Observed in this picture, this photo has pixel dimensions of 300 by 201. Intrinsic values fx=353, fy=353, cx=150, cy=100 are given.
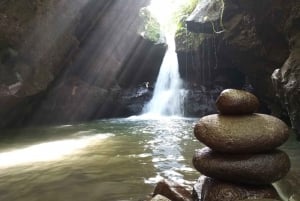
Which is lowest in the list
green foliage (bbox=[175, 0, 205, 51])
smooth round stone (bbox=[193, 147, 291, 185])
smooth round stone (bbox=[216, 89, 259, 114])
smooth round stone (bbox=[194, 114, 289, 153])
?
smooth round stone (bbox=[193, 147, 291, 185])

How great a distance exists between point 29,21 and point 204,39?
30.0ft

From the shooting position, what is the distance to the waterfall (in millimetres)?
20688

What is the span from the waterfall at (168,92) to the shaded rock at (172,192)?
49.2ft

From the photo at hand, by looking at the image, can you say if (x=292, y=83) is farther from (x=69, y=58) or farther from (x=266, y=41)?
(x=69, y=58)

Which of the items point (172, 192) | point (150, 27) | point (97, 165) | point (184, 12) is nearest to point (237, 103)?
point (172, 192)

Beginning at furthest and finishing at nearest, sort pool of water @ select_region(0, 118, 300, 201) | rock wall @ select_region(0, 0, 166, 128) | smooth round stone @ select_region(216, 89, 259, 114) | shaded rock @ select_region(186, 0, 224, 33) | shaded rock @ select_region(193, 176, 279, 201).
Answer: shaded rock @ select_region(186, 0, 224, 33)
rock wall @ select_region(0, 0, 166, 128)
pool of water @ select_region(0, 118, 300, 201)
smooth round stone @ select_region(216, 89, 259, 114)
shaded rock @ select_region(193, 176, 279, 201)

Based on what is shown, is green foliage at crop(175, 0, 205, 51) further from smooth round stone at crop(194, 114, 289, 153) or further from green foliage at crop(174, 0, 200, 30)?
smooth round stone at crop(194, 114, 289, 153)

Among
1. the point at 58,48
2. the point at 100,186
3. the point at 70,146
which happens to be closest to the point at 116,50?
the point at 58,48

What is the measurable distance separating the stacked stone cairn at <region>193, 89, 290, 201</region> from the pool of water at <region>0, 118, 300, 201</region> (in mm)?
560

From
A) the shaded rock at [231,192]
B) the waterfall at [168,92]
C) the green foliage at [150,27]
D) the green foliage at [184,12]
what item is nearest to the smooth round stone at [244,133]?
the shaded rock at [231,192]

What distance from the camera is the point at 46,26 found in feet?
48.8

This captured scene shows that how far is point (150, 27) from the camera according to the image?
23.2 meters

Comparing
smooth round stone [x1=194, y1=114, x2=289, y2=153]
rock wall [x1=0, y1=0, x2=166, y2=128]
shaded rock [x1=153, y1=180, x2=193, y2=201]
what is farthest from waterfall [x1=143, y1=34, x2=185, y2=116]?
smooth round stone [x1=194, y1=114, x2=289, y2=153]

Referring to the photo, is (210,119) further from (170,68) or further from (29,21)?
(170,68)
